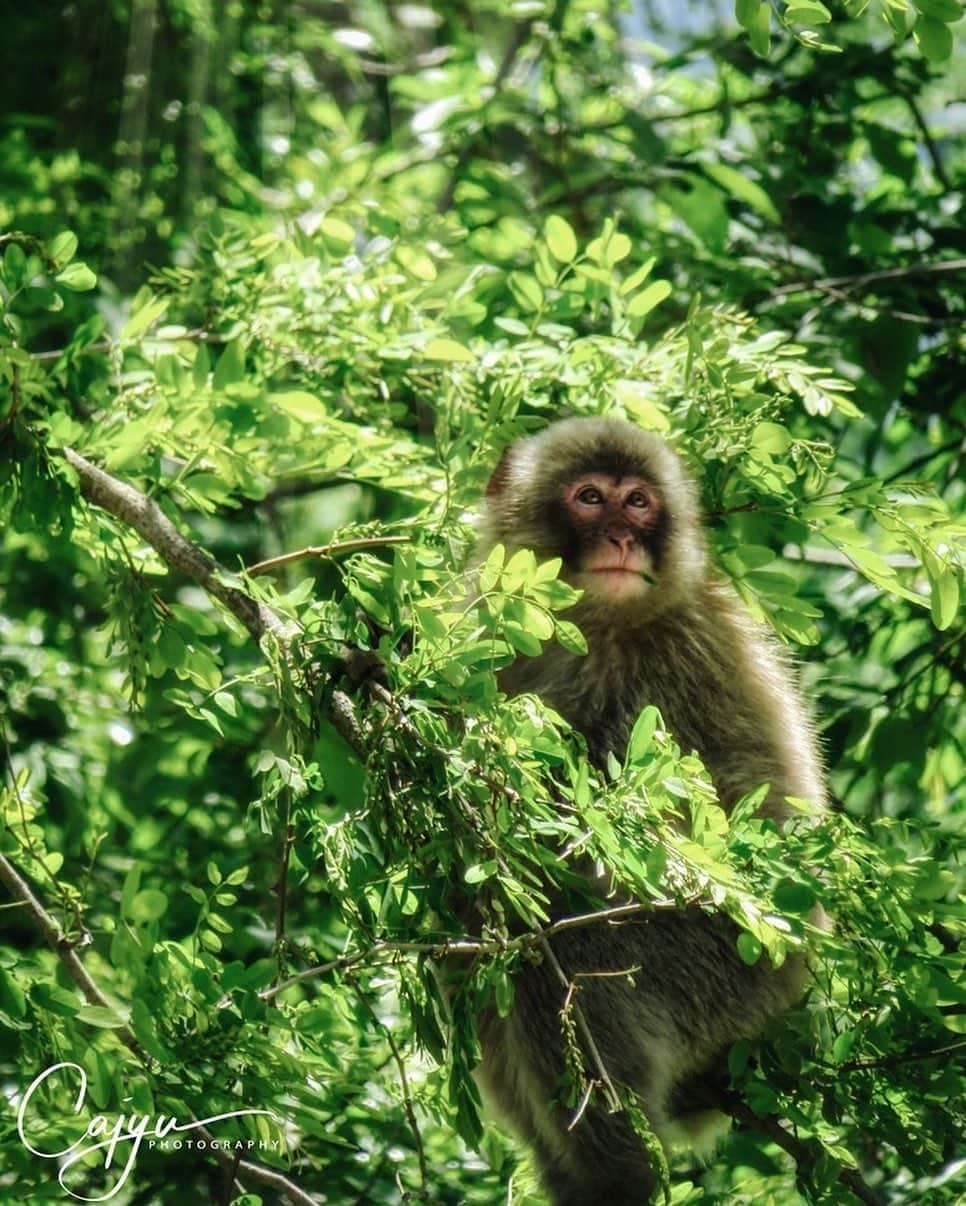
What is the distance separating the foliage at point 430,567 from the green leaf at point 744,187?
0.05ft

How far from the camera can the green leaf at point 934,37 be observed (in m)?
2.65

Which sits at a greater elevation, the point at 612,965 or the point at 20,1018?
the point at 20,1018

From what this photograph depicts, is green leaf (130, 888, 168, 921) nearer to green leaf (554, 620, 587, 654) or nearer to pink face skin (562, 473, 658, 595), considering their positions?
green leaf (554, 620, 587, 654)

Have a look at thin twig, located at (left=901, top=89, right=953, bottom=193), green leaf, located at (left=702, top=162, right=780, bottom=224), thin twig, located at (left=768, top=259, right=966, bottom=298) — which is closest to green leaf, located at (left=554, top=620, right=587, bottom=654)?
thin twig, located at (left=768, top=259, right=966, bottom=298)

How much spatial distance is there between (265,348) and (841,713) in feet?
6.40

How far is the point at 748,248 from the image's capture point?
5375 millimetres

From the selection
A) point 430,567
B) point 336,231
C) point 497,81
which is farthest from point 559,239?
point 497,81

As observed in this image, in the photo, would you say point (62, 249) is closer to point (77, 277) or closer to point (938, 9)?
point (77, 277)

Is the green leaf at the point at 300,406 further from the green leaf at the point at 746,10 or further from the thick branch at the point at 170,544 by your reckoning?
the green leaf at the point at 746,10

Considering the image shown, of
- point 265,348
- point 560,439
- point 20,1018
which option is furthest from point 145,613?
→ point 560,439

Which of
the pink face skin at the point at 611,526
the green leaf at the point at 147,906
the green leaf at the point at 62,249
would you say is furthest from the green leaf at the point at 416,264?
the green leaf at the point at 147,906

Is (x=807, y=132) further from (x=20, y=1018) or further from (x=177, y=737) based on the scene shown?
(x=20, y=1018)
